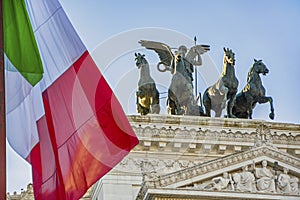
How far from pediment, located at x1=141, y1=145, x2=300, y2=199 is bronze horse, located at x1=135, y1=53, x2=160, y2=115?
9.24 m

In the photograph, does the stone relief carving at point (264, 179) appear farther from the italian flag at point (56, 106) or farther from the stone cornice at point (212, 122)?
the italian flag at point (56, 106)

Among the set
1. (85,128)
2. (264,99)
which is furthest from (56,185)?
(264,99)

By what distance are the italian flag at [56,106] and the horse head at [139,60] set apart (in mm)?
21351

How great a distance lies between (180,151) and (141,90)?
3.58m

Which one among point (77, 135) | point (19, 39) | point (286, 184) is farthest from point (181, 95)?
point (19, 39)

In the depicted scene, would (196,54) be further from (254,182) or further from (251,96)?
(254,182)

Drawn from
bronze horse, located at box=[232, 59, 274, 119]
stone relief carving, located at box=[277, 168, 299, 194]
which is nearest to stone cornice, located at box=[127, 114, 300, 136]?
bronze horse, located at box=[232, 59, 274, 119]

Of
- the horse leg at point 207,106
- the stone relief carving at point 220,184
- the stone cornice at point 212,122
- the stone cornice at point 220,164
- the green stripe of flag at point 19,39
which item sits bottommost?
the stone relief carving at point 220,184

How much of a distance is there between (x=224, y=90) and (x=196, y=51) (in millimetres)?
3199

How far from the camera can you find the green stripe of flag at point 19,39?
14836 millimetres

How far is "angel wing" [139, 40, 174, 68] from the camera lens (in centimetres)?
3925

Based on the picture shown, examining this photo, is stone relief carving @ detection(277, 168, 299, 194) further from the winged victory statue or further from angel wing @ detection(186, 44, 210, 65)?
angel wing @ detection(186, 44, 210, 65)

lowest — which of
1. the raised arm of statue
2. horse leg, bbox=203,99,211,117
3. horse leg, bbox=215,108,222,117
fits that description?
horse leg, bbox=215,108,222,117

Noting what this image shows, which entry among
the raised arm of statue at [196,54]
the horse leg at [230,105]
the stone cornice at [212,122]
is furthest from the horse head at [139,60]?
the horse leg at [230,105]
